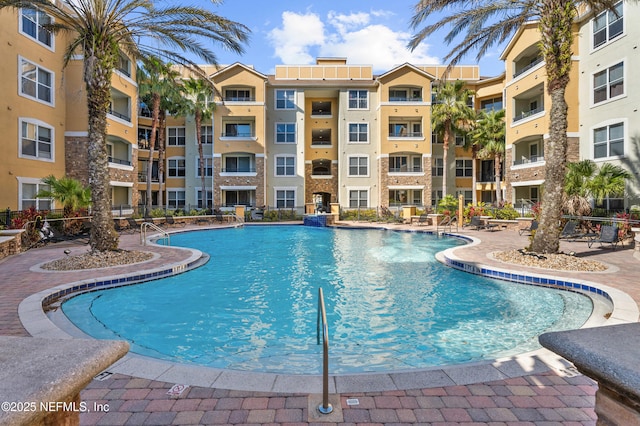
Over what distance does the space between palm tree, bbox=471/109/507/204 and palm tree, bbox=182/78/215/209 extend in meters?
23.1

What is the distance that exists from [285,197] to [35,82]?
19345 millimetres

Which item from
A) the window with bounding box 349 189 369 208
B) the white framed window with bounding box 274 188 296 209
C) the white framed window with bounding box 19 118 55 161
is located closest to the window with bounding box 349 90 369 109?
the window with bounding box 349 189 369 208

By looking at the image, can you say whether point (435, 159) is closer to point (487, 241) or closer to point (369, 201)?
point (369, 201)

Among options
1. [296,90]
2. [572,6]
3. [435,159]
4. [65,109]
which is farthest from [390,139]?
[65,109]

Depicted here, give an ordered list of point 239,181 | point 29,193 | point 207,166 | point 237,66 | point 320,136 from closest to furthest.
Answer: point 29,193 < point 237,66 < point 239,181 < point 207,166 < point 320,136

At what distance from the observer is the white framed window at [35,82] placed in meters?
17.9

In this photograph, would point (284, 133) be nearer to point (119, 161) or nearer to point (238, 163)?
point (238, 163)

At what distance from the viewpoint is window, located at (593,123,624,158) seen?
18141mm

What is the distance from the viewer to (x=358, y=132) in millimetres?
33062

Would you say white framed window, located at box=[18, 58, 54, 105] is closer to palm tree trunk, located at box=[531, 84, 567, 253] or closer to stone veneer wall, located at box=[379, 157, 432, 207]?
palm tree trunk, located at box=[531, 84, 567, 253]

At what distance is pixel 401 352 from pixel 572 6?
11.0 metres

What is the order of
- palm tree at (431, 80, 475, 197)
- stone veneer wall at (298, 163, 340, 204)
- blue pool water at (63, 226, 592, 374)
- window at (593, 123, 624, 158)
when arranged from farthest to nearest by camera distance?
stone veneer wall at (298, 163, 340, 204) < palm tree at (431, 80, 475, 197) < window at (593, 123, 624, 158) < blue pool water at (63, 226, 592, 374)

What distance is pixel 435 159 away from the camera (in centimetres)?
3472

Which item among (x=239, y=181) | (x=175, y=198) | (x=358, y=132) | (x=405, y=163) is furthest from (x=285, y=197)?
(x=405, y=163)
